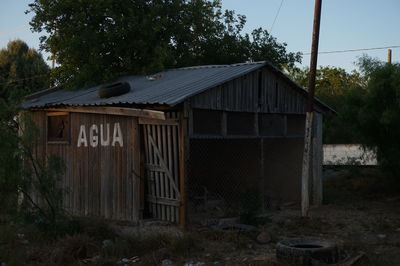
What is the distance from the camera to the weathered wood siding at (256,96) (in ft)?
38.3

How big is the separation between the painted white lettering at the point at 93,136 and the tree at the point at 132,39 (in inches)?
163

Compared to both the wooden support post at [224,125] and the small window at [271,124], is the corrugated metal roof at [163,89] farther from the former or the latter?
the small window at [271,124]

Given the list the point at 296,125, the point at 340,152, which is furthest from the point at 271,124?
the point at 340,152

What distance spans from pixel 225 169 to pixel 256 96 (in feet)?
13.7

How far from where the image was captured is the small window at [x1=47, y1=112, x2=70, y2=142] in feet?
43.8

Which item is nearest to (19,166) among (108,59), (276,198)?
(276,198)

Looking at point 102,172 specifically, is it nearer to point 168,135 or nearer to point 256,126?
point 168,135

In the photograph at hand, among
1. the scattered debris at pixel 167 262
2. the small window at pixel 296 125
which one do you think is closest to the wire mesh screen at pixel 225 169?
the small window at pixel 296 125

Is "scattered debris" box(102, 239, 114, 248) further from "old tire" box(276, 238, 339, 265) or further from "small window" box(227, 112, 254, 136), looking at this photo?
"small window" box(227, 112, 254, 136)

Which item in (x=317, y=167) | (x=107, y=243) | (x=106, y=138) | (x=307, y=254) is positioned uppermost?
(x=106, y=138)

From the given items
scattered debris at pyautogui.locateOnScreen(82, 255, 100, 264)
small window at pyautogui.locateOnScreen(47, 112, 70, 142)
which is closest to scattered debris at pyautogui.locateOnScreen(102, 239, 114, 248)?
scattered debris at pyautogui.locateOnScreen(82, 255, 100, 264)

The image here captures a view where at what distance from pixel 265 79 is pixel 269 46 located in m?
8.17

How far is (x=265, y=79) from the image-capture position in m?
13.3

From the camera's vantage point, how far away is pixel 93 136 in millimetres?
12492
